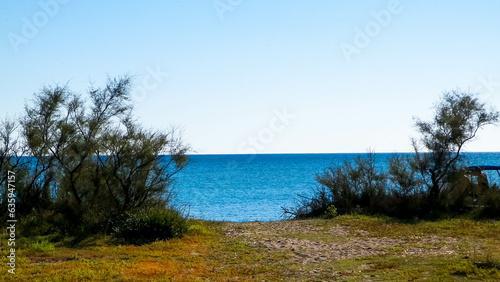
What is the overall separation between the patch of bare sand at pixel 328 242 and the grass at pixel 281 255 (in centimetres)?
3

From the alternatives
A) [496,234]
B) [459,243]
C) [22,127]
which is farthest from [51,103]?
[496,234]

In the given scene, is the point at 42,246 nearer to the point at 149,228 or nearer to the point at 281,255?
the point at 149,228

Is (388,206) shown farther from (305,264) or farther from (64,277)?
(64,277)

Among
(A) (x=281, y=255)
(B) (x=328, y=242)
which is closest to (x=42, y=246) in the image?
(A) (x=281, y=255)

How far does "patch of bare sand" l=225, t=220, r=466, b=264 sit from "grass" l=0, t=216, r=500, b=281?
0.08 feet

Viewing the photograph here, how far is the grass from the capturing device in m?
10.0

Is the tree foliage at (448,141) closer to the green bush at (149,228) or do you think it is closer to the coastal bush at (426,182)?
the coastal bush at (426,182)

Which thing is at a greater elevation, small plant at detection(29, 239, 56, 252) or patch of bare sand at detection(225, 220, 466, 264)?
small plant at detection(29, 239, 56, 252)

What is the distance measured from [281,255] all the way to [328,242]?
2.56m

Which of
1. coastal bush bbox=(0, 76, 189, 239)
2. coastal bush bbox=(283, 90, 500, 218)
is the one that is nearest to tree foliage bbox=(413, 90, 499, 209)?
coastal bush bbox=(283, 90, 500, 218)

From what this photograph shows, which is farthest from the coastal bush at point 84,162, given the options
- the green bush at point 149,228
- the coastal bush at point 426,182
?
the coastal bush at point 426,182

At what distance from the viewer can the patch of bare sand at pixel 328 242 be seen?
1258 cm

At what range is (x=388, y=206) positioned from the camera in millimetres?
20734

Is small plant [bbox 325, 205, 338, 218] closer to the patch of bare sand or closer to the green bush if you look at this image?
the patch of bare sand
